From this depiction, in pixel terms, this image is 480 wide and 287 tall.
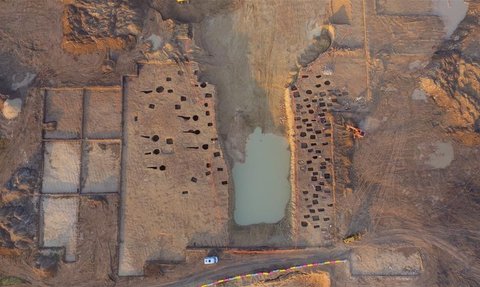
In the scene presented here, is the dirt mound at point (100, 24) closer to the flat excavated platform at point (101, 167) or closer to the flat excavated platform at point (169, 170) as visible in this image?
the flat excavated platform at point (169, 170)

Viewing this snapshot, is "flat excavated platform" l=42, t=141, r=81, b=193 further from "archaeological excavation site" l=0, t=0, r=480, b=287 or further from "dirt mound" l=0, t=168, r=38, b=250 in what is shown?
"dirt mound" l=0, t=168, r=38, b=250

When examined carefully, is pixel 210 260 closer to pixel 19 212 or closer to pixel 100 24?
pixel 19 212

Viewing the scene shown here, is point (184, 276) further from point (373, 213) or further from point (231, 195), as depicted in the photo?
point (373, 213)

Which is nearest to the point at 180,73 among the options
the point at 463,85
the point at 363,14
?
the point at 363,14

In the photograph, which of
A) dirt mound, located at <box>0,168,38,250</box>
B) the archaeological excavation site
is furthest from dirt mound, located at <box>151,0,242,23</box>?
dirt mound, located at <box>0,168,38,250</box>

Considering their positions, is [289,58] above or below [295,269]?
above
